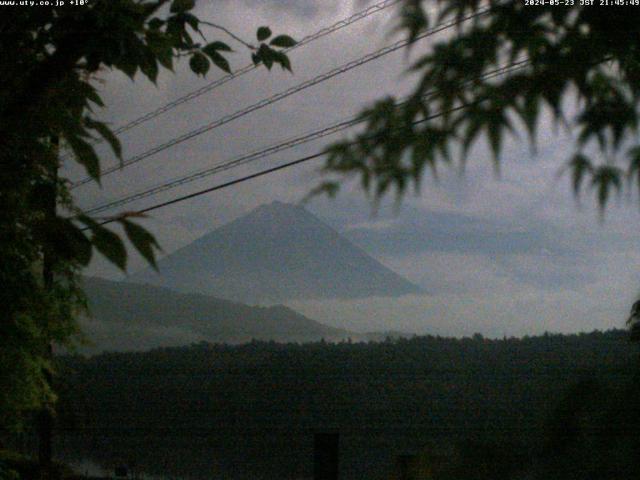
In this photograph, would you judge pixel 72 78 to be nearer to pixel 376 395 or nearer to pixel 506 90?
pixel 506 90

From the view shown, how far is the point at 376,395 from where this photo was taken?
10.8 meters

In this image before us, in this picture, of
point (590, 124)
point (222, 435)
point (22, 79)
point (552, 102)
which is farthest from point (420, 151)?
point (222, 435)

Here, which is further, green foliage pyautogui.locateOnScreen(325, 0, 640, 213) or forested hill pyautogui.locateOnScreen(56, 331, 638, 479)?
forested hill pyautogui.locateOnScreen(56, 331, 638, 479)

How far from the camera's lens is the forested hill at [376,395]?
9469 millimetres

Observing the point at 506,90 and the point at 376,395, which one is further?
the point at 376,395

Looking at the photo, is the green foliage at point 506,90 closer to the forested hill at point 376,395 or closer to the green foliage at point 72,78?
the green foliage at point 72,78

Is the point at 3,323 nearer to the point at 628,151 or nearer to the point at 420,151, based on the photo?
the point at 420,151

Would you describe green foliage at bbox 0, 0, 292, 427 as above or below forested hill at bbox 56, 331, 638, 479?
above

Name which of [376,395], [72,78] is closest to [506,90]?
[72,78]

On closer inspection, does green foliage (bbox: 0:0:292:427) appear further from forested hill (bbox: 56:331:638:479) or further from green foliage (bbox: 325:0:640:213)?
forested hill (bbox: 56:331:638:479)

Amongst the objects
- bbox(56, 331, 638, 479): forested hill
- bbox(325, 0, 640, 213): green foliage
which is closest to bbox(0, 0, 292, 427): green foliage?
bbox(325, 0, 640, 213): green foliage

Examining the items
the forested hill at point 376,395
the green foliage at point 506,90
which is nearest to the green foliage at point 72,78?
the green foliage at point 506,90

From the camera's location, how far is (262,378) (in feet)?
40.3

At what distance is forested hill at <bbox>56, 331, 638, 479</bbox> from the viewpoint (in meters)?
9.47
